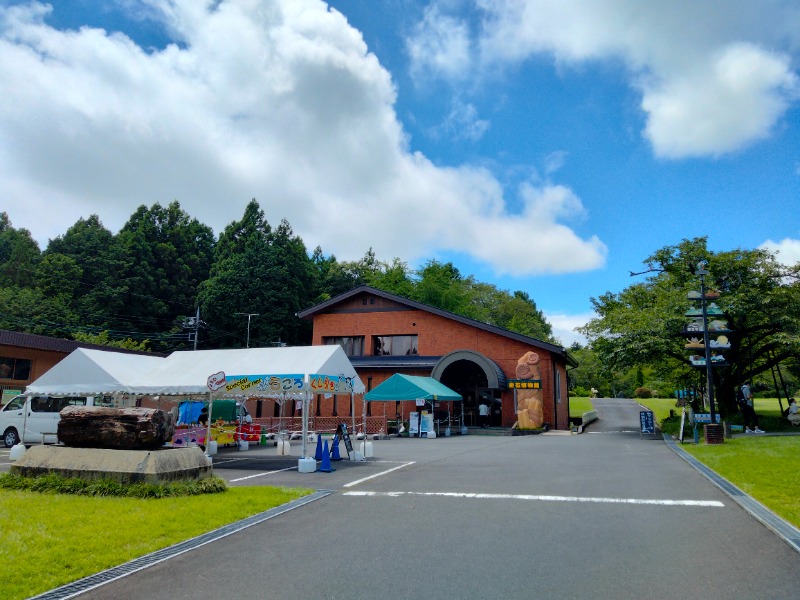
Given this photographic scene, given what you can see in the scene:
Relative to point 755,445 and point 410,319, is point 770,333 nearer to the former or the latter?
point 755,445

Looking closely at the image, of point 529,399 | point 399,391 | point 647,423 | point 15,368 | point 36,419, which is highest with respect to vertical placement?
point 15,368

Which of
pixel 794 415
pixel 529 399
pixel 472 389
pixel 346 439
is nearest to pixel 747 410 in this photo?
pixel 794 415

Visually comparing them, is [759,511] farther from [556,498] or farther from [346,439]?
[346,439]

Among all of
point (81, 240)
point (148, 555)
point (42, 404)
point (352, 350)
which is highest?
point (81, 240)

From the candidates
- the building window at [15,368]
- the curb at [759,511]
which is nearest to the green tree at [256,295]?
the building window at [15,368]

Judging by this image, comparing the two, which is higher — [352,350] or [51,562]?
[352,350]

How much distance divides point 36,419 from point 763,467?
72.0 feet

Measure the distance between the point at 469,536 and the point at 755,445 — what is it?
14.4 meters

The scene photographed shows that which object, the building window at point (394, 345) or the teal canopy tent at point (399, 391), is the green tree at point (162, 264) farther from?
the teal canopy tent at point (399, 391)

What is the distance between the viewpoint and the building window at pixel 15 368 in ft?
95.5

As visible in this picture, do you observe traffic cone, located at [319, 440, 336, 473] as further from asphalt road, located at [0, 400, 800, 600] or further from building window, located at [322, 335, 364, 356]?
building window, located at [322, 335, 364, 356]

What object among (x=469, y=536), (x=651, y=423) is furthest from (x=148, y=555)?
(x=651, y=423)

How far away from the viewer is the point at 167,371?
16.3m

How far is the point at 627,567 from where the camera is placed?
18.2 feet
